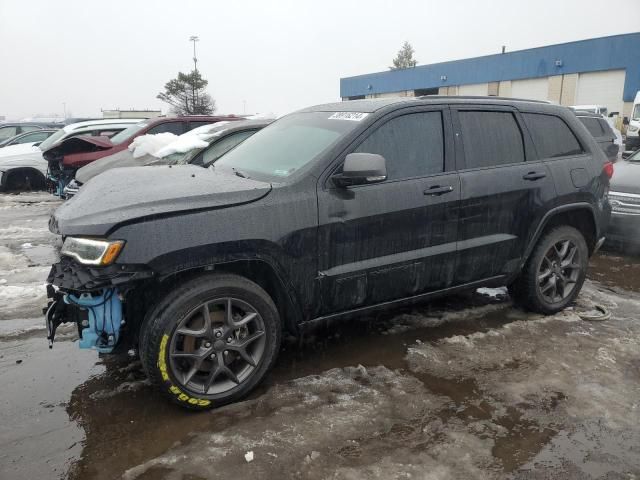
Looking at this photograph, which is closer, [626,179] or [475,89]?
[626,179]

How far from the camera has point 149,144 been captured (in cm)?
730

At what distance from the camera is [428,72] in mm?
42781

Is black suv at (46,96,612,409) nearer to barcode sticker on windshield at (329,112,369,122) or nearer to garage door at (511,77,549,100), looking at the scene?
barcode sticker on windshield at (329,112,369,122)

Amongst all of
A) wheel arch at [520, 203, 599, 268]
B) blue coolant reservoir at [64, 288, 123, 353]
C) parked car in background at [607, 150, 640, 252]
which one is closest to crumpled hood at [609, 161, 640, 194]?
parked car in background at [607, 150, 640, 252]

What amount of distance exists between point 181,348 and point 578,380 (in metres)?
2.56

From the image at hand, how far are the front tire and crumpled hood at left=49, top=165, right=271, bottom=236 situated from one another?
45 centimetres

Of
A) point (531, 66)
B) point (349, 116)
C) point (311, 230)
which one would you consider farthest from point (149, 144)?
point (531, 66)

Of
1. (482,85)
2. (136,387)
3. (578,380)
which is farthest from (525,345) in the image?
(482,85)

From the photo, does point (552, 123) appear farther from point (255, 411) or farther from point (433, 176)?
point (255, 411)

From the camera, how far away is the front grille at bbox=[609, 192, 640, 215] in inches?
246

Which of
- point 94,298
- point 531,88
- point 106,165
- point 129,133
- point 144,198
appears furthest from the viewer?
point 531,88

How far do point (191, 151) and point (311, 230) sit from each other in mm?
3866

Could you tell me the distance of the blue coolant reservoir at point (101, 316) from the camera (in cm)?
274

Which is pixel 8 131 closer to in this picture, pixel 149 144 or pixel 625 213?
pixel 149 144
